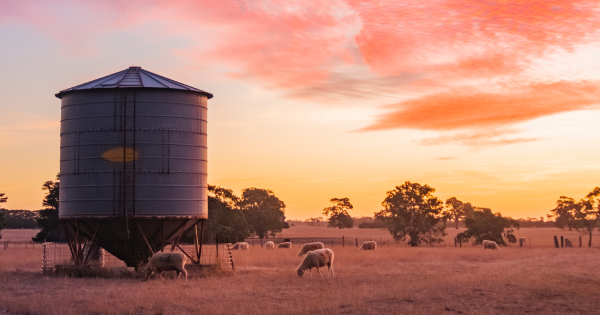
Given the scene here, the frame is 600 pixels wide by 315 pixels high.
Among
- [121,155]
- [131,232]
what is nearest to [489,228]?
[131,232]

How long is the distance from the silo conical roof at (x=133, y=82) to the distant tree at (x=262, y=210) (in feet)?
173

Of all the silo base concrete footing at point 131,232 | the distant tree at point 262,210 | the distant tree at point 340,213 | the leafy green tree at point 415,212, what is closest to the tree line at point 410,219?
the leafy green tree at point 415,212

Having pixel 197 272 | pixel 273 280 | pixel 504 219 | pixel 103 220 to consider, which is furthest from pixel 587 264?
pixel 504 219

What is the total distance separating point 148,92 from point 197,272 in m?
8.56

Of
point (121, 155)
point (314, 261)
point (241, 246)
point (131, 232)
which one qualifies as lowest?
point (241, 246)

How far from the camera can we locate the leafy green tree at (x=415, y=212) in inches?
2450

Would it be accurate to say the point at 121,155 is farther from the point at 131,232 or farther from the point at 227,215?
the point at 227,215

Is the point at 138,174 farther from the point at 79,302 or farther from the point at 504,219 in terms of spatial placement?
the point at 504,219

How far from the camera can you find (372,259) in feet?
126

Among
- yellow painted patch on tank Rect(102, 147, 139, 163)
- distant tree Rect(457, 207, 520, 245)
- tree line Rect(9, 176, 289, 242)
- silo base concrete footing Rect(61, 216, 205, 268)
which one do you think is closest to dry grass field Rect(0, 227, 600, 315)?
silo base concrete footing Rect(61, 216, 205, 268)

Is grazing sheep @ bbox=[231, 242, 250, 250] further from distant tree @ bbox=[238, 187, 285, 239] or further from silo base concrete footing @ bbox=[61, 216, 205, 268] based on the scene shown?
silo base concrete footing @ bbox=[61, 216, 205, 268]

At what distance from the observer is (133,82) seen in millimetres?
28500

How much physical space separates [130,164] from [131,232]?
10.2ft

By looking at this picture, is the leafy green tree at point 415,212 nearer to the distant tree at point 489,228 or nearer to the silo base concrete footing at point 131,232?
the distant tree at point 489,228
